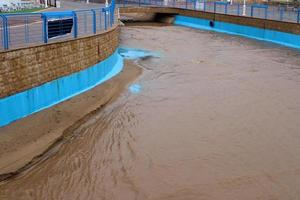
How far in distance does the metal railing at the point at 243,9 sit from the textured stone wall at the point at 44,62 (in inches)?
650

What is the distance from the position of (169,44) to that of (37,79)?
18.0 meters

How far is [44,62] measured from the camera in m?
12.6

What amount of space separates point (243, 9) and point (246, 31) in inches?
105

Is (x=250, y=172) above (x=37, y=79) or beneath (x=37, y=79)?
beneath

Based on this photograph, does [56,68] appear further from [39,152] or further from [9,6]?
[9,6]

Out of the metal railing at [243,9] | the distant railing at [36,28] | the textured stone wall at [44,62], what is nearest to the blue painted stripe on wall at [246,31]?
the metal railing at [243,9]

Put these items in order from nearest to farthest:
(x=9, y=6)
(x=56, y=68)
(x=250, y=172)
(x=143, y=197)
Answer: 1. (x=143, y=197)
2. (x=250, y=172)
3. (x=56, y=68)
4. (x=9, y=6)

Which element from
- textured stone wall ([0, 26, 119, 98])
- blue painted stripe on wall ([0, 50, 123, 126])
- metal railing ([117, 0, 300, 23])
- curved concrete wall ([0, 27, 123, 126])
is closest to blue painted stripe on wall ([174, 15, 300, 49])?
metal railing ([117, 0, 300, 23])

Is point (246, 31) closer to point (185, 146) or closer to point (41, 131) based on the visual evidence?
point (185, 146)

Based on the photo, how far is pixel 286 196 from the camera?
335 inches

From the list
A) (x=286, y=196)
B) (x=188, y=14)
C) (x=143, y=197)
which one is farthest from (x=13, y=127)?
(x=188, y=14)

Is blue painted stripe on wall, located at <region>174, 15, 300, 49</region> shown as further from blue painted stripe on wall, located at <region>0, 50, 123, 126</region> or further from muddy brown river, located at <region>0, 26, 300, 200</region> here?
blue painted stripe on wall, located at <region>0, 50, 123, 126</region>

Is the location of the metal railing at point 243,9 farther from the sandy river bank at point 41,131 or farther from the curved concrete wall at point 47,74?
the sandy river bank at point 41,131

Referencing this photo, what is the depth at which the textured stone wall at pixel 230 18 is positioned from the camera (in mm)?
27750
